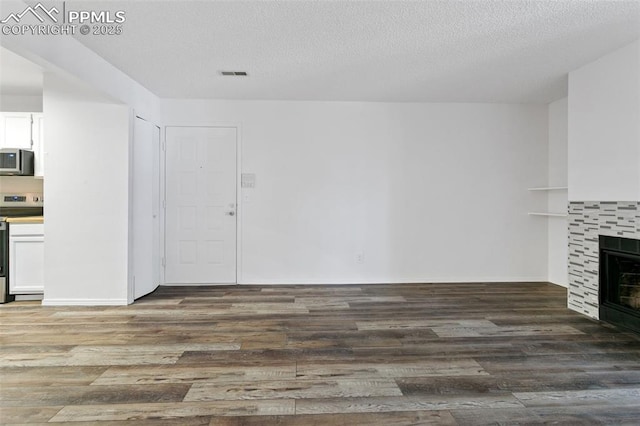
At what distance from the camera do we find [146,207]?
457 cm

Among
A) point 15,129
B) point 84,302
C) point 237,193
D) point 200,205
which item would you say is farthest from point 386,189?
point 15,129

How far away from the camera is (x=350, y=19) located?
2.86 meters

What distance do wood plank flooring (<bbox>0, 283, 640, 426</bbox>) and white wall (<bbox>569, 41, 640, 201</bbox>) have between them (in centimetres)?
129

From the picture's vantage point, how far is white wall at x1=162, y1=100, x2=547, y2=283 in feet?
16.9

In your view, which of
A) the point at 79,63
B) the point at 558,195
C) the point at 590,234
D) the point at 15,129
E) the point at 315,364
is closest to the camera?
the point at 315,364

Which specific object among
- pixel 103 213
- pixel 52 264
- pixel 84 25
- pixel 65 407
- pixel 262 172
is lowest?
pixel 65 407

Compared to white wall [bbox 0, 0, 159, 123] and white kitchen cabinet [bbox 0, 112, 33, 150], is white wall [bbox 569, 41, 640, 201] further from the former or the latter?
white kitchen cabinet [bbox 0, 112, 33, 150]

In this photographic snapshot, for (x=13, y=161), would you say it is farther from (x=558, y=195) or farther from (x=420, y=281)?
(x=558, y=195)

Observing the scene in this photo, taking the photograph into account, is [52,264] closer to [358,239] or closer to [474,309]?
[358,239]

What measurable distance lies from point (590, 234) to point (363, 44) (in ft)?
9.40

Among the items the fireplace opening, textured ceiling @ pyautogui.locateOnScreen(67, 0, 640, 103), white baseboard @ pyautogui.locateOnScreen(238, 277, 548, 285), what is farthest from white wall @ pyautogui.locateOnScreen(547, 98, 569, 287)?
the fireplace opening

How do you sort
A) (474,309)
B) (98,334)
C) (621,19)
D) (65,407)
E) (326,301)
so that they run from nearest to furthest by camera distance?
(65,407), (621,19), (98,334), (474,309), (326,301)

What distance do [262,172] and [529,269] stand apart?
3.93 metres

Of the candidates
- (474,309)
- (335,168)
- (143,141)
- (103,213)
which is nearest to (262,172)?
(335,168)
